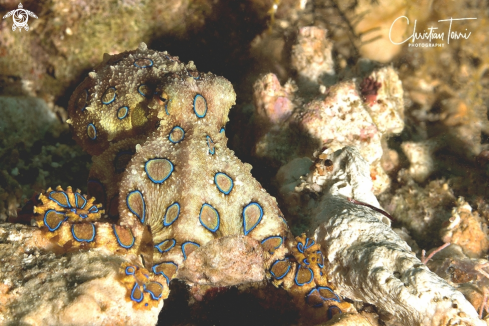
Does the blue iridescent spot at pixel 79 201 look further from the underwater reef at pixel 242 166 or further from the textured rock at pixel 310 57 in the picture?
the textured rock at pixel 310 57

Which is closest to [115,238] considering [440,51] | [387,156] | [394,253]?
[394,253]

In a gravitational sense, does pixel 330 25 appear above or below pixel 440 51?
above

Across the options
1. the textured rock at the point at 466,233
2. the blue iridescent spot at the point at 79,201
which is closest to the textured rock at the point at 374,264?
the textured rock at the point at 466,233

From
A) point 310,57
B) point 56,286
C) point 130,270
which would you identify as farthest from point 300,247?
point 310,57

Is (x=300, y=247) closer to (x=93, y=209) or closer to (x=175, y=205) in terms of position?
(x=175, y=205)

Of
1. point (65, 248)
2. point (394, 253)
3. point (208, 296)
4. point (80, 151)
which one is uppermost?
point (80, 151)

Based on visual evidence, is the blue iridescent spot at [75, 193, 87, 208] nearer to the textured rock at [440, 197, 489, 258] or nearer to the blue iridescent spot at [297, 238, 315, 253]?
the blue iridescent spot at [297, 238, 315, 253]

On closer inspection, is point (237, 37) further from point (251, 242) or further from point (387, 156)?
point (251, 242)
